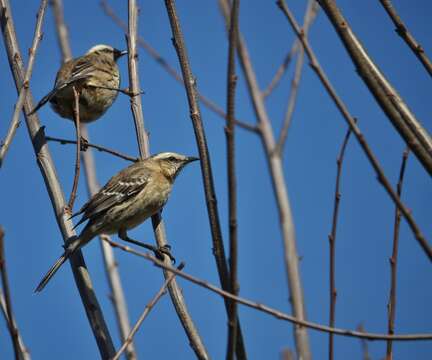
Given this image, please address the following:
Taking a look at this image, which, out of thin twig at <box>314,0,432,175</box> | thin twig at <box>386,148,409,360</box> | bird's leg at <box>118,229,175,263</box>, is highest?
bird's leg at <box>118,229,175,263</box>

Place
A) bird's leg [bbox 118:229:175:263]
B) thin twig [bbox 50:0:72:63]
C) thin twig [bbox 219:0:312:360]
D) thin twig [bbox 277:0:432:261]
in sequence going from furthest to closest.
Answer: thin twig [bbox 50:0:72:63] → bird's leg [bbox 118:229:175:263] → thin twig [bbox 219:0:312:360] → thin twig [bbox 277:0:432:261]

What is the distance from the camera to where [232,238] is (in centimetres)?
232

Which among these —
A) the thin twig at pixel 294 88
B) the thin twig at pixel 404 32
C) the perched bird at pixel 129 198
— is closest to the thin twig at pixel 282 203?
the thin twig at pixel 294 88

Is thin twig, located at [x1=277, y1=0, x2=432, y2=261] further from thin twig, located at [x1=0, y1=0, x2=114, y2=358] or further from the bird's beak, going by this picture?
the bird's beak

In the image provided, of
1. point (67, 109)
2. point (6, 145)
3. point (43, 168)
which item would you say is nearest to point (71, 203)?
point (43, 168)

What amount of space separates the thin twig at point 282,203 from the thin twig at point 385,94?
1453 mm

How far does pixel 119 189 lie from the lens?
19.9 feet

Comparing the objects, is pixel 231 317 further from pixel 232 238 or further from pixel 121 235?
pixel 121 235

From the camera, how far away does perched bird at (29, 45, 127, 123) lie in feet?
21.8

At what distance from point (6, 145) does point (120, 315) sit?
10.3 feet

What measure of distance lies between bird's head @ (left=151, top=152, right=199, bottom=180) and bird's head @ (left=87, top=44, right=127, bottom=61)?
2.06 m

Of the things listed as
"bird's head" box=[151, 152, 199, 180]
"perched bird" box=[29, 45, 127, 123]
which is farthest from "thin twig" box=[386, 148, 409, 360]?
"perched bird" box=[29, 45, 127, 123]

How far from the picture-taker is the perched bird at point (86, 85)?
664 centimetres

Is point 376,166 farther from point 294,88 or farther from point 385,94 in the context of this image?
point 294,88
